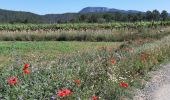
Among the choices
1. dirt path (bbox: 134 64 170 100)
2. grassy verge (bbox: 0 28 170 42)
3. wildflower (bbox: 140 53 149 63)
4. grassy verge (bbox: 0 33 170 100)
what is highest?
grassy verge (bbox: 0 33 170 100)

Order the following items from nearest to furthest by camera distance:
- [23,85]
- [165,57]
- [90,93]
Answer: [23,85] < [90,93] < [165,57]

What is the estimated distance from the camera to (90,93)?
25.5 ft

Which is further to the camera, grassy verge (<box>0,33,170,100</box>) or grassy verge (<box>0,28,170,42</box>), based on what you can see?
grassy verge (<box>0,28,170,42</box>)

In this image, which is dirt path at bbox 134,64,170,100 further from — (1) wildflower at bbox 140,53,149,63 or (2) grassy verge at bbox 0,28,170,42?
(2) grassy verge at bbox 0,28,170,42

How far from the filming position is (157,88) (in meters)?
10.8

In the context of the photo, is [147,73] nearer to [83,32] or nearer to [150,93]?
[150,93]

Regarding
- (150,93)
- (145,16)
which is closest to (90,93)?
(150,93)

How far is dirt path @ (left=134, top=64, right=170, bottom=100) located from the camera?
32.0 feet

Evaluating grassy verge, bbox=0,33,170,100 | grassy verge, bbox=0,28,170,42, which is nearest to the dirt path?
grassy verge, bbox=0,33,170,100

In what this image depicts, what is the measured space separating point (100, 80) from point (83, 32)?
3156 centimetres

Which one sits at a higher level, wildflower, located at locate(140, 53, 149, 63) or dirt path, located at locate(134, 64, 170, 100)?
wildflower, located at locate(140, 53, 149, 63)

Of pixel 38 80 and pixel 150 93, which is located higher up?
pixel 38 80

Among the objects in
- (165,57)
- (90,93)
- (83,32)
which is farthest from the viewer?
(83,32)

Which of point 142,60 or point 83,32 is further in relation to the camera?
point 83,32
